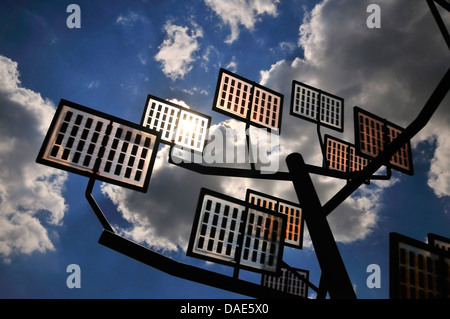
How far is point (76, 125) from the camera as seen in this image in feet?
18.5

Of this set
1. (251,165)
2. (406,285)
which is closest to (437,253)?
(406,285)

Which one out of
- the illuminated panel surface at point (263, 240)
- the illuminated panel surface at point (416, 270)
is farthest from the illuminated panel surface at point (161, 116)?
the illuminated panel surface at point (416, 270)

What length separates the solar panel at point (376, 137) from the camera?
7840mm

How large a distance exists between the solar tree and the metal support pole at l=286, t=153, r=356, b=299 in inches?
0.7

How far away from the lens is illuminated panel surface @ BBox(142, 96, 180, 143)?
742 cm

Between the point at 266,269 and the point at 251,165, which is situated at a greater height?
the point at 251,165

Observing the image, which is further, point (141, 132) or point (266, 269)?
point (266, 269)

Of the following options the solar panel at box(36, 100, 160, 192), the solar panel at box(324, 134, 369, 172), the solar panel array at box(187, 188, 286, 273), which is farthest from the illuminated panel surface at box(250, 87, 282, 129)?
the solar panel at box(36, 100, 160, 192)

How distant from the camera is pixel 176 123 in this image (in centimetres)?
761

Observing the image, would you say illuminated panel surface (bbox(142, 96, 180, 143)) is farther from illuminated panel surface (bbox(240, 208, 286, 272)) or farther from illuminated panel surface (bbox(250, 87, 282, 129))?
illuminated panel surface (bbox(240, 208, 286, 272))

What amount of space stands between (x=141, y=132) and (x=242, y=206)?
2965mm
